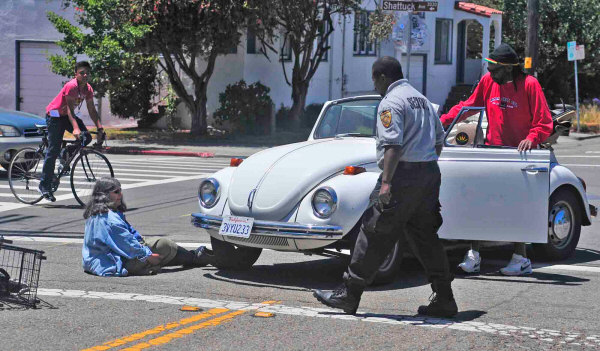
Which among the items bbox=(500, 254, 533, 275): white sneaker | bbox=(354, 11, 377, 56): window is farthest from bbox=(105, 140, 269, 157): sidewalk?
bbox=(500, 254, 533, 275): white sneaker

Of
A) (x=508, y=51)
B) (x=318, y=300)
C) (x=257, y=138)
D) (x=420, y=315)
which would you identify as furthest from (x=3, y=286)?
(x=257, y=138)

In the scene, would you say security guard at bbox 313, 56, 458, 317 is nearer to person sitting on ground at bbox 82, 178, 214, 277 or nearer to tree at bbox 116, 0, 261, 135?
person sitting on ground at bbox 82, 178, 214, 277

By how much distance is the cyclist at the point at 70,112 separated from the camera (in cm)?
1282

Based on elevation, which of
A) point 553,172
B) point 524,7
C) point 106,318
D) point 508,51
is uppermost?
point 524,7

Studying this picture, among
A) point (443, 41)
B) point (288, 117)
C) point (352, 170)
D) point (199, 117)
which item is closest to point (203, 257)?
point (352, 170)

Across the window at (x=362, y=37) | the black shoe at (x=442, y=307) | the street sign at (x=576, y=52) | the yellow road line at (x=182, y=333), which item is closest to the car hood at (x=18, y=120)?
the yellow road line at (x=182, y=333)

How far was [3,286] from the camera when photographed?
734cm

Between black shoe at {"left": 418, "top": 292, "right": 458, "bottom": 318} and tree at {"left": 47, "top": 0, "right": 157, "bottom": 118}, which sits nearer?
black shoe at {"left": 418, "top": 292, "right": 458, "bottom": 318}

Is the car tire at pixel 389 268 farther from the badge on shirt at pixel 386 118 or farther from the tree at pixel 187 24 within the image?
the tree at pixel 187 24

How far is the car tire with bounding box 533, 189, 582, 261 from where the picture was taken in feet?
30.5

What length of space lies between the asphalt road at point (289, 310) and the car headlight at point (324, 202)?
0.69 m

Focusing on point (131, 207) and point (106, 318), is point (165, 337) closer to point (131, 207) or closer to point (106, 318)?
point (106, 318)

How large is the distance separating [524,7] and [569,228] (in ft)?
108

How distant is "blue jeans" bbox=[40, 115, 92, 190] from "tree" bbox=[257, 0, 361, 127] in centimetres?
1360
